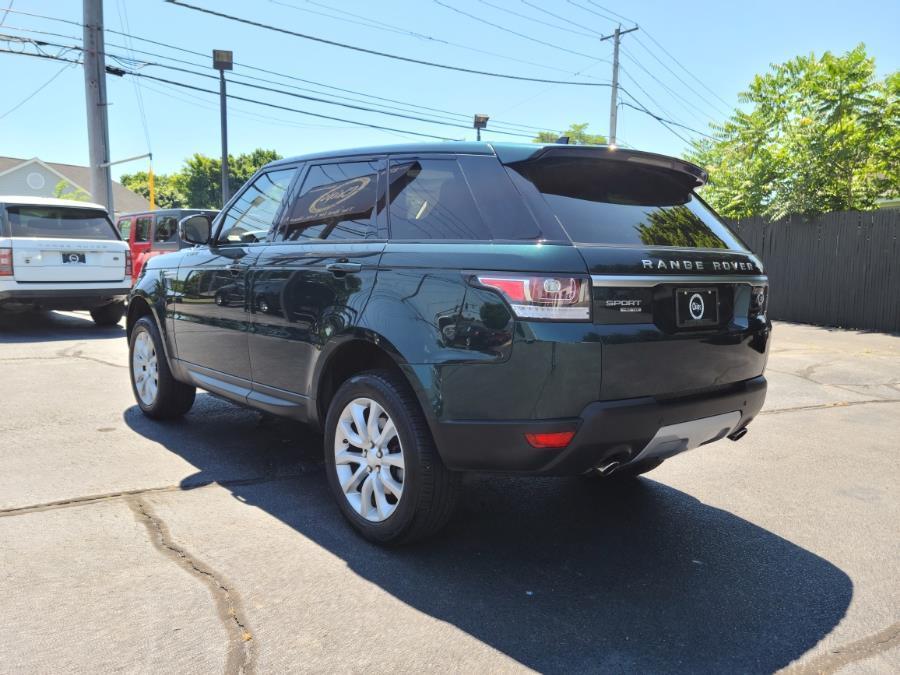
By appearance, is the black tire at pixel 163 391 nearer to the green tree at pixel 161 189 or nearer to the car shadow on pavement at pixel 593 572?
the car shadow on pavement at pixel 593 572

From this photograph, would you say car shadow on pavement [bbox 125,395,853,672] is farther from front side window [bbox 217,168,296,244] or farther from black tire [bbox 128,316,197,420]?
front side window [bbox 217,168,296,244]

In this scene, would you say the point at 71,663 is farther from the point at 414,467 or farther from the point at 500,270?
the point at 500,270

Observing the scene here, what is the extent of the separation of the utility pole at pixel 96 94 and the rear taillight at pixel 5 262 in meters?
8.99

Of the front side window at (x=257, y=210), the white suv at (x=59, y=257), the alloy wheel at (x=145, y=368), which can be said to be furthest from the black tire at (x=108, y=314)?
the front side window at (x=257, y=210)

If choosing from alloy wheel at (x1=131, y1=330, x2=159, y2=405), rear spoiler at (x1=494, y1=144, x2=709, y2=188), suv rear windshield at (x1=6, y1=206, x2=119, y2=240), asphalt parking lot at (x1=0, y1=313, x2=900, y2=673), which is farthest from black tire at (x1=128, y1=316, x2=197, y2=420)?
suv rear windshield at (x1=6, y1=206, x2=119, y2=240)

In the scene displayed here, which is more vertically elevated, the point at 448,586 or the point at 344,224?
the point at 344,224

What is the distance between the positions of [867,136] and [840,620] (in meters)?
14.3

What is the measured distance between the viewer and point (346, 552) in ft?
10.8

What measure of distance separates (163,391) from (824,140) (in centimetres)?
1386

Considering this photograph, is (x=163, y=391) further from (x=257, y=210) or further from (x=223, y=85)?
(x=223, y=85)

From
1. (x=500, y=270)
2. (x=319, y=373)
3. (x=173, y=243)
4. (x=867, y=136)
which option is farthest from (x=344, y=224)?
(x=867, y=136)

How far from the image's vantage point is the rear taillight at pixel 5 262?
9969 millimetres

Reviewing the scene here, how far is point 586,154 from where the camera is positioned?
3268mm

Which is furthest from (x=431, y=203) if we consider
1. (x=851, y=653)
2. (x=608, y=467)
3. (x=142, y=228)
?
(x=142, y=228)
